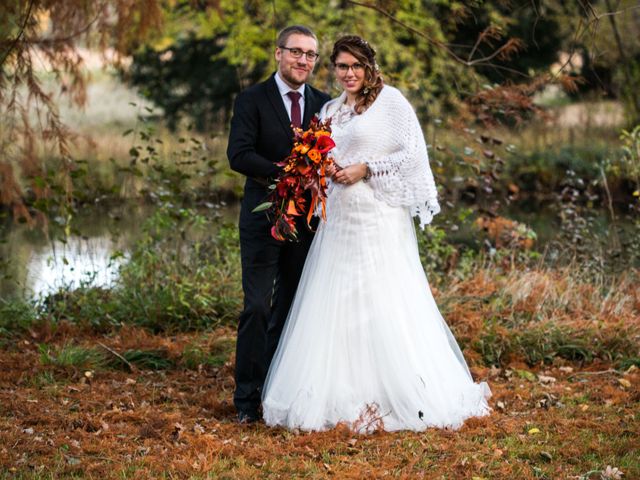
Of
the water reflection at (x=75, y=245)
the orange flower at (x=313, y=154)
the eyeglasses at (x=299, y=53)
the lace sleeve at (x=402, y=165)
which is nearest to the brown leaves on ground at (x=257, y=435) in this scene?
the lace sleeve at (x=402, y=165)

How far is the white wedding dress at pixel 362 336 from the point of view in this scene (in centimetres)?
495

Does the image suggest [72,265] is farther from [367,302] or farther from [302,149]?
[302,149]

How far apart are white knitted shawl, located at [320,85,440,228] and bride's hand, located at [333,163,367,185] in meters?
0.06

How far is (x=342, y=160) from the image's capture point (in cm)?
513

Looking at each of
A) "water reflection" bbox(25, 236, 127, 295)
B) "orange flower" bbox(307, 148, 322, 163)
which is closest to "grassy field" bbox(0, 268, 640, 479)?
"orange flower" bbox(307, 148, 322, 163)

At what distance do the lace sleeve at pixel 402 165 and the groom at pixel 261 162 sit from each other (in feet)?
1.60

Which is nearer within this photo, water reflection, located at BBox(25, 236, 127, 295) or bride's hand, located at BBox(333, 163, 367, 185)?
bride's hand, located at BBox(333, 163, 367, 185)

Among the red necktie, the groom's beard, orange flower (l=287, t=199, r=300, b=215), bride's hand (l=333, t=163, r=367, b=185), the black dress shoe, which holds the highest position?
the groom's beard

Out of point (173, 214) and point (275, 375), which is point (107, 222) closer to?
point (173, 214)

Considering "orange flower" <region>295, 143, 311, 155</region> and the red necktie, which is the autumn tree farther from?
"orange flower" <region>295, 143, 311, 155</region>

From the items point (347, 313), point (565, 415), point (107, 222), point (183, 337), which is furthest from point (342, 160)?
point (107, 222)

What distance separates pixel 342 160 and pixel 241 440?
155cm

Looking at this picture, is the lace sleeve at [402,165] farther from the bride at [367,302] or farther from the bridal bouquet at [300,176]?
the bridal bouquet at [300,176]

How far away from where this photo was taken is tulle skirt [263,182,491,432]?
16.3 ft
